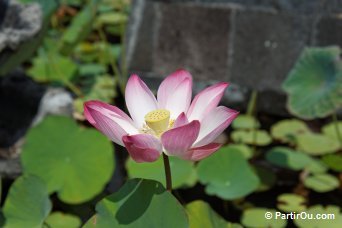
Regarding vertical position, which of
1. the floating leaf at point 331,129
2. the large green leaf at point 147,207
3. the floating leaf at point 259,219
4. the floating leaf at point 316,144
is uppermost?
the large green leaf at point 147,207

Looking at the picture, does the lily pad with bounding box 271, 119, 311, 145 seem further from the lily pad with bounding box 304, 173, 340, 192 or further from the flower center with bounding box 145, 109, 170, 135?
the flower center with bounding box 145, 109, 170, 135

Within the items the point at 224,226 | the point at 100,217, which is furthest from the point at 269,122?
the point at 100,217

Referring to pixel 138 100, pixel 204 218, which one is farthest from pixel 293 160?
pixel 138 100

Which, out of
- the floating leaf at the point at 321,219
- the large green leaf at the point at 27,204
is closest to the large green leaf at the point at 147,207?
the large green leaf at the point at 27,204

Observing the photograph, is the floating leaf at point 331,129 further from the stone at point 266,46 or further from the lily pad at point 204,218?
the lily pad at point 204,218

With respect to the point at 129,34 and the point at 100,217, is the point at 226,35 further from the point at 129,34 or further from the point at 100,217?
the point at 100,217
